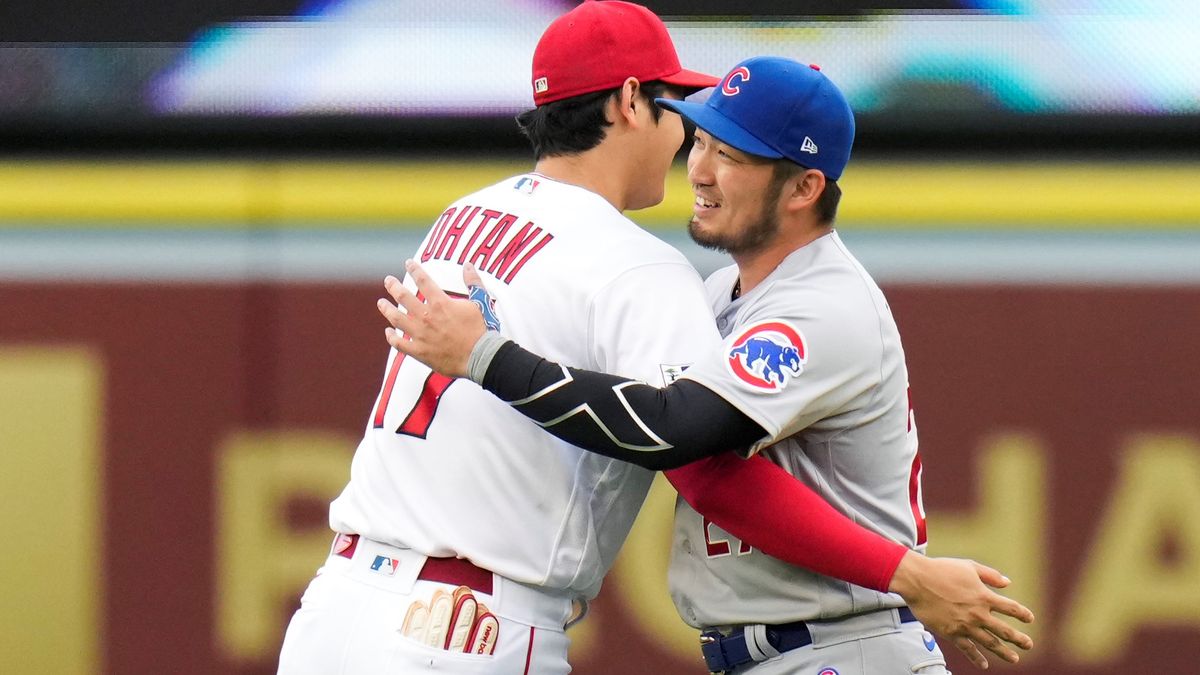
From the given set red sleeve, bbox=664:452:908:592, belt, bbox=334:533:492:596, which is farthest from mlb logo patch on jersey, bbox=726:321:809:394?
belt, bbox=334:533:492:596

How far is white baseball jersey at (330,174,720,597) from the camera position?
224cm

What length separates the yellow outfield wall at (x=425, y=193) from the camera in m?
3.83

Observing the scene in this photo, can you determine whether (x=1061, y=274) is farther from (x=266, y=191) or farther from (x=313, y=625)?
(x=313, y=625)

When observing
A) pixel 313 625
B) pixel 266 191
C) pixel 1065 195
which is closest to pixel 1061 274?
pixel 1065 195

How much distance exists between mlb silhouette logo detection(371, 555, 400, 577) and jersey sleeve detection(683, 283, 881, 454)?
529mm

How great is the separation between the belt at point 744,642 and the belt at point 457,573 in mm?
390

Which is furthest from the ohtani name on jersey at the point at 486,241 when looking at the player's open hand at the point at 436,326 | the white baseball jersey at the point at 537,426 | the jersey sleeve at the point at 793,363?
the jersey sleeve at the point at 793,363

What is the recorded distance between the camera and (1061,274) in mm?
3904

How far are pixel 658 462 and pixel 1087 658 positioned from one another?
83.8 inches

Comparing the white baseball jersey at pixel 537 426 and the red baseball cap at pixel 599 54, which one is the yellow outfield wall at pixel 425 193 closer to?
the red baseball cap at pixel 599 54

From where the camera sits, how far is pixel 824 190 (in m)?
2.43

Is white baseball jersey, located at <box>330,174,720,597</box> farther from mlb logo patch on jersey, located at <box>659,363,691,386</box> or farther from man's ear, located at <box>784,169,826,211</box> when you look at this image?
man's ear, located at <box>784,169,826,211</box>

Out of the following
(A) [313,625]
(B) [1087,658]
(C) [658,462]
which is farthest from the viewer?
(B) [1087,658]

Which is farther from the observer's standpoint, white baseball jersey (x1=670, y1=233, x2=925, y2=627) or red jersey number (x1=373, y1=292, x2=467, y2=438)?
red jersey number (x1=373, y1=292, x2=467, y2=438)
